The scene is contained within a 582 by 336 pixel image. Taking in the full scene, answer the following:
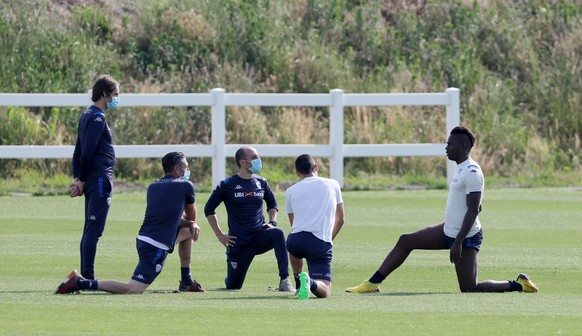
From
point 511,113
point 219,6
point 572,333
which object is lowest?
point 572,333

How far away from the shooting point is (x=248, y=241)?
13305mm

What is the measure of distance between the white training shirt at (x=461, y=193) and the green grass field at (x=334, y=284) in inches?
22.0

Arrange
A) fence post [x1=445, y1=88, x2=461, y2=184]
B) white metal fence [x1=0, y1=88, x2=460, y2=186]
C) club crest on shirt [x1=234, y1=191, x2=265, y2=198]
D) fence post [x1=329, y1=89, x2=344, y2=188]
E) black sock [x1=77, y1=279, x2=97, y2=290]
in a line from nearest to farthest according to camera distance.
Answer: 1. black sock [x1=77, y1=279, x2=97, y2=290]
2. club crest on shirt [x1=234, y1=191, x2=265, y2=198]
3. white metal fence [x1=0, y1=88, x2=460, y2=186]
4. fence post [x1=329, y1=89, x2=344, y2=188]
5. fence post [x1=445, y1=88, x2=461, y2=184]

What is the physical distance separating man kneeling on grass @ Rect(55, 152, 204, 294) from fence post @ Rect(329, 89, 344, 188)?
45.1 feet

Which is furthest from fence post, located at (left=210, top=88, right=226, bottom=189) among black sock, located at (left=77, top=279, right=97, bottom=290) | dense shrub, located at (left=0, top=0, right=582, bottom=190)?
black sock, located at (left=77, top=279, right=97, bottom=290)

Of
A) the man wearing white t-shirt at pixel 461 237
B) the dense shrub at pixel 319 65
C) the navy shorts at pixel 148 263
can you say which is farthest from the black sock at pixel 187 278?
the dense shrub at pixel 319 65

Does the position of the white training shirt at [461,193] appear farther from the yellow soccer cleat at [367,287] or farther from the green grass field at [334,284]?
the yellow soccer cleat at [367,287]

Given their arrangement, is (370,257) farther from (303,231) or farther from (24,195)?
(24,195)

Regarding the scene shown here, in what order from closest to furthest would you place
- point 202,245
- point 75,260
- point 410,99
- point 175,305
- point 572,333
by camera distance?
point 572,333
point 175,305
point 75,260
point 202,245
point 410,99

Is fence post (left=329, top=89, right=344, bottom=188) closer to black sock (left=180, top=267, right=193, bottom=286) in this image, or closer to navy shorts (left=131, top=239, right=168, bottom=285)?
black sock (left=180, top=267, right=193, bottom=286)

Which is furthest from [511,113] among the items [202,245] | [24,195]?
[202,245]

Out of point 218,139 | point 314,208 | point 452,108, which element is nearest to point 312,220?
point 314,208

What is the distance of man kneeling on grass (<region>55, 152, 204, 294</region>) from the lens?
1245cm

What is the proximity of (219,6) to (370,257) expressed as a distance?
63.8 ft
